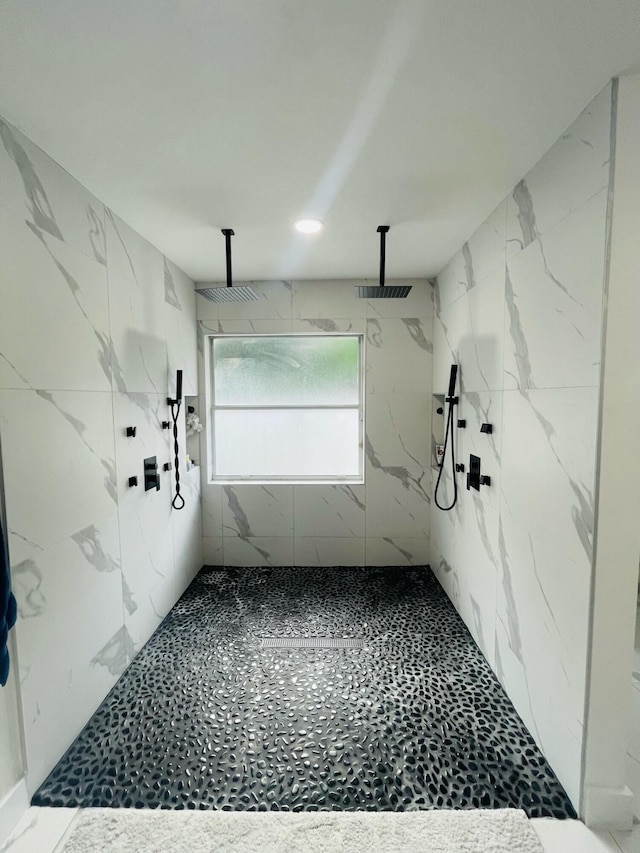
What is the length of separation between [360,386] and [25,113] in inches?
98.9

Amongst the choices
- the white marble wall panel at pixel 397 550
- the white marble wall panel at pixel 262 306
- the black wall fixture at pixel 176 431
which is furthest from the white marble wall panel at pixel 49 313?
the white marble wall panel at pixel 397 550

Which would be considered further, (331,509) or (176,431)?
(331,509)

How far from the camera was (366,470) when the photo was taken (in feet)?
10.3

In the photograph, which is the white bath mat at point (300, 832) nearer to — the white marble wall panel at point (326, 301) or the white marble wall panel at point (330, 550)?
the white marble wall panel at point (330, 550)

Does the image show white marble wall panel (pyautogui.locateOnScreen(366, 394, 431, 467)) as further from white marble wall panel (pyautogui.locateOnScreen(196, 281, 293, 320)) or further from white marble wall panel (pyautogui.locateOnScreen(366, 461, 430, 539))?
white marble wall panel (pyautogui.locateOnScreen(196, 281, 293, 320))

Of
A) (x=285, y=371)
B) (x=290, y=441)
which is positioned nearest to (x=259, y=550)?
(x=290, y=441)

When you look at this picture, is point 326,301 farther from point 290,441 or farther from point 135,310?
Answer: point 135,310

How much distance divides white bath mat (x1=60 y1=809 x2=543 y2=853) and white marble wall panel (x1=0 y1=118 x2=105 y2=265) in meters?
2.17

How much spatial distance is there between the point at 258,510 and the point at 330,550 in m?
0.70

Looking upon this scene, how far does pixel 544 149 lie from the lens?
1.46 metres

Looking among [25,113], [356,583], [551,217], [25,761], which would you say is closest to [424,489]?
[356,583]

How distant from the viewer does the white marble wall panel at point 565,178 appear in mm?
1193

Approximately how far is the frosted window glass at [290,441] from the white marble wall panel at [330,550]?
55 centimetres

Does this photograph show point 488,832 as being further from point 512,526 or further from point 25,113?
point 25,113
